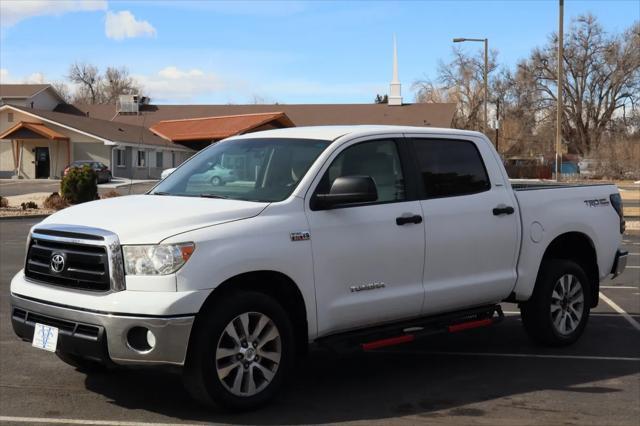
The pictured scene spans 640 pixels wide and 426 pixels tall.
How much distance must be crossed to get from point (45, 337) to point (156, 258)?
3.37 feet

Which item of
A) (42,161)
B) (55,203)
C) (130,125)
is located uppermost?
(130,125)

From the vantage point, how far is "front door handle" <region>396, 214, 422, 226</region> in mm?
5844

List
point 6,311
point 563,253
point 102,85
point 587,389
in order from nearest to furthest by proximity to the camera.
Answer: point 587,389 < point 563,253 < point 6,311 < point 102,85

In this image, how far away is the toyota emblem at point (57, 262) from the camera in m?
5.07

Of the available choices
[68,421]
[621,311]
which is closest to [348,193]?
[68,421]

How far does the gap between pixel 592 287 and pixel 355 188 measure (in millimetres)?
3500

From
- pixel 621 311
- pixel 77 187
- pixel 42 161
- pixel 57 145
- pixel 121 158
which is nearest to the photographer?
pixel 621 311

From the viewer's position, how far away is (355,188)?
5375 millimetres

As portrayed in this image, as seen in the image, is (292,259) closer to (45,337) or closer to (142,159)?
(45,337)

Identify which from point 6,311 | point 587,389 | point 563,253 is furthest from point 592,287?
point 6,311

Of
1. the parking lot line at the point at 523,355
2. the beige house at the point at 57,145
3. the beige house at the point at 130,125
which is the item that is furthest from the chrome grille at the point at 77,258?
the beige house at the point at 57,145

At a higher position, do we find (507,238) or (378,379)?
(507,238)

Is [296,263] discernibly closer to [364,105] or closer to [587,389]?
[587,389]

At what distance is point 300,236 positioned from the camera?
5297 millimetres
